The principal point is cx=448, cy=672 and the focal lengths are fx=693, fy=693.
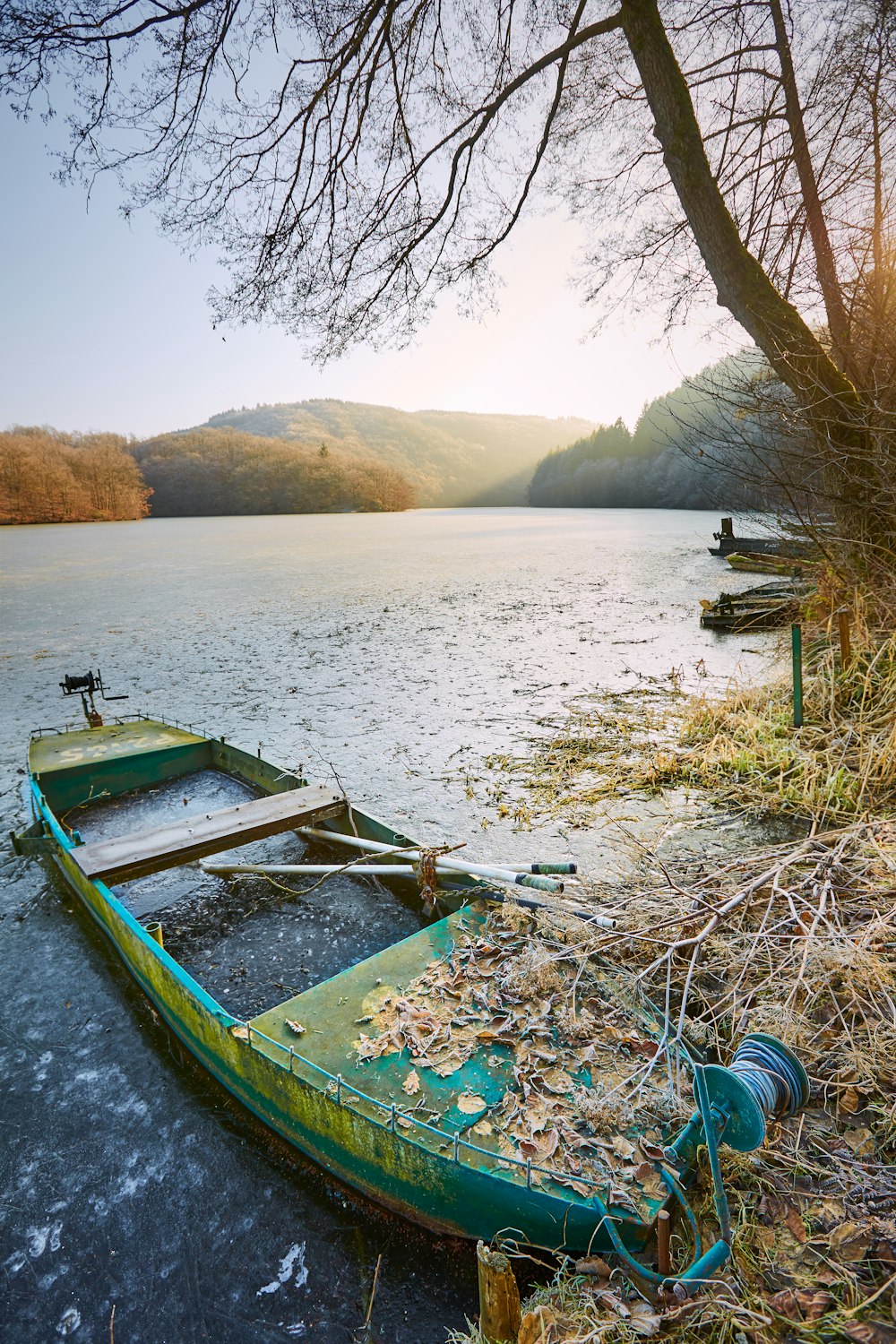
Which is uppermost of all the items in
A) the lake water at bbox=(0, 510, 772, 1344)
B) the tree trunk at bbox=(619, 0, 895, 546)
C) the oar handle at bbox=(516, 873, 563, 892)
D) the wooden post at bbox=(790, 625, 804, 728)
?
the tree trunk at bbox=(619, 0, 895, 546)

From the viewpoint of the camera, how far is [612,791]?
5453 millimetres

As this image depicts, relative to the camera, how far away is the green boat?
1.88 meters

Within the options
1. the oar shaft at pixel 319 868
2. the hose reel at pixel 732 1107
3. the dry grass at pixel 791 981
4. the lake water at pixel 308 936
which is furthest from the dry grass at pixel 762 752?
the hose reel at pixel 732 1107

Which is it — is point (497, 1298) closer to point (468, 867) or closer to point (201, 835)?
point (468, 867)

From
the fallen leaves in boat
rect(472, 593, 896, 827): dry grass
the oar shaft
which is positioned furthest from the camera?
rect(472, 593, 896, 827): dry grass

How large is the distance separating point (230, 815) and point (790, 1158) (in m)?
3.28

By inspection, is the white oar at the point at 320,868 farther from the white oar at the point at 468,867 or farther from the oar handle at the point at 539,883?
the oar handle at the point at 539,883

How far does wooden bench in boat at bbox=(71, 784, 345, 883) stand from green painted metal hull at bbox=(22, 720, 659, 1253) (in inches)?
8.8

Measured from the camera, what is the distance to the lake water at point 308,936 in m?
2.08

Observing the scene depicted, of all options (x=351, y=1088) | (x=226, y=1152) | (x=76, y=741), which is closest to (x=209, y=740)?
(x=76, y=741)

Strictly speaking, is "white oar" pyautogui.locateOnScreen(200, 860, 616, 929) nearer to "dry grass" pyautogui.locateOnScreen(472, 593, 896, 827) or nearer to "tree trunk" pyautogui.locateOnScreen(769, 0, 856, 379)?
"dry grass" pyautogui.locateOnScreen(472, 593, 896, 827)

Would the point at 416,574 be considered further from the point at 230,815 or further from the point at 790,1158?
the point at 790,1158

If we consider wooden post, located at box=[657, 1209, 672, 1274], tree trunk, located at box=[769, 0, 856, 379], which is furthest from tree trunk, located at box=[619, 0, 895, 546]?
wooden post, located at box=[657, 1209, 672, 1274]

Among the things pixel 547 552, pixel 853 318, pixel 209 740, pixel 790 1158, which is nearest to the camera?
pixel 790 1158
